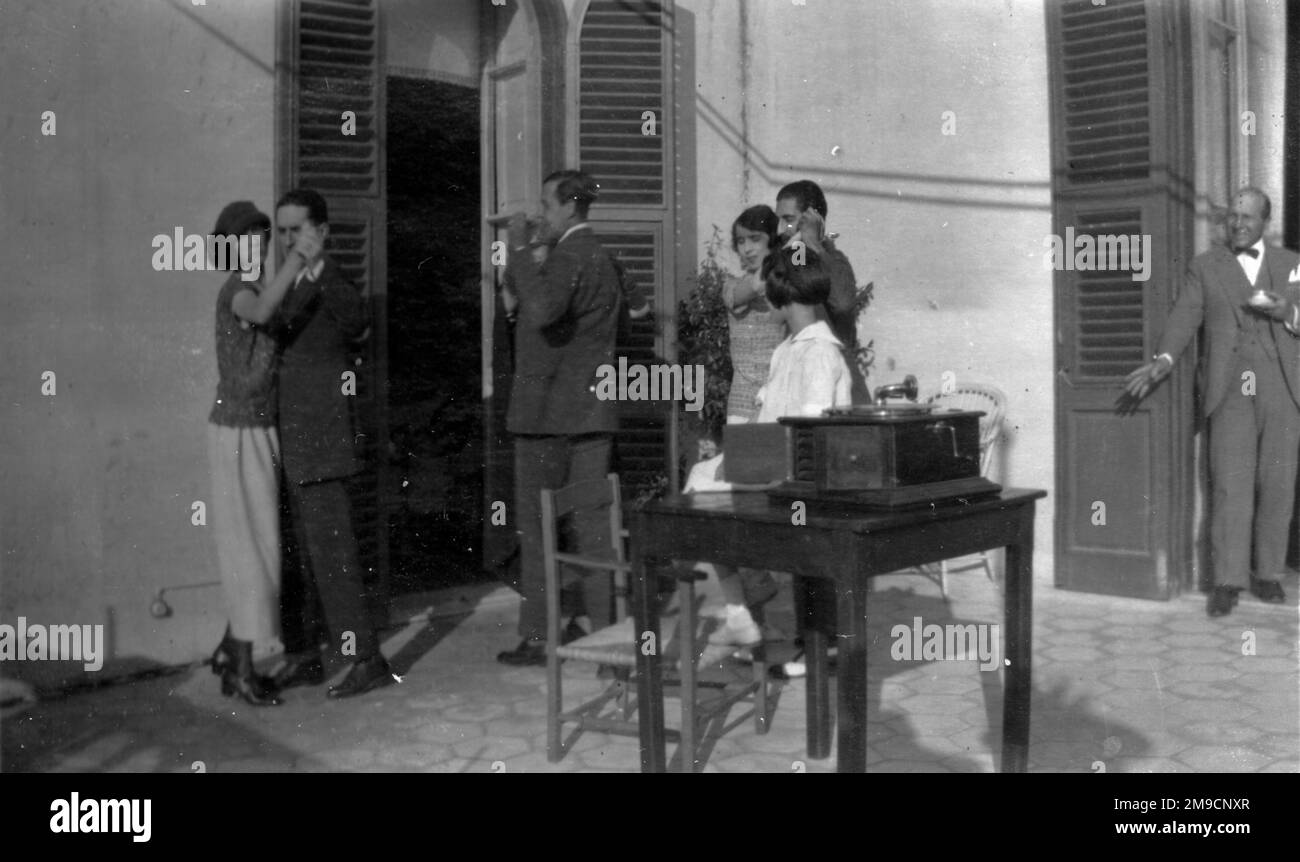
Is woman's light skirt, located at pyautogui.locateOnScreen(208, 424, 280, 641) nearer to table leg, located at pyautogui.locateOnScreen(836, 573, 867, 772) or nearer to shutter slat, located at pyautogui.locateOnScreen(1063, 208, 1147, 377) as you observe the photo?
table leg, located at pyautogui.locateOnScreen(836, 573, 867, 772)

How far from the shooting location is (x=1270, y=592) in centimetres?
585

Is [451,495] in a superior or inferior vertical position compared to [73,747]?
superior

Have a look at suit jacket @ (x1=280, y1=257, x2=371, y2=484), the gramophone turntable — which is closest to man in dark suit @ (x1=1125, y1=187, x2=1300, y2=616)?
the gramophone turntable

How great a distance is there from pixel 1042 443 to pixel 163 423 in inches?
169

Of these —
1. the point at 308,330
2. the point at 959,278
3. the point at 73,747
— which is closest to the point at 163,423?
the point at 308,330

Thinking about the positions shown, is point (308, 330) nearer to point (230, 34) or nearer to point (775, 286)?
point (230, 34)

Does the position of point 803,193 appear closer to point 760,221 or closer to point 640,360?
point 760,221

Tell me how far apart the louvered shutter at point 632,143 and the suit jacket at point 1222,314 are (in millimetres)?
2470

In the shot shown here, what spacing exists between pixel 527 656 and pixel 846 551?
2.48 m

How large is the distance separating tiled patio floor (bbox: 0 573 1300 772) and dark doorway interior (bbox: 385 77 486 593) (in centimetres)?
50

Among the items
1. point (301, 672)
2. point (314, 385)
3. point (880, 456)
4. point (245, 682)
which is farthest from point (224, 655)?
point (880, 456)

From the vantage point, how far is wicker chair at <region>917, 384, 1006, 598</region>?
20.2 ft

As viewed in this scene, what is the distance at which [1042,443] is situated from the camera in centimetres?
636

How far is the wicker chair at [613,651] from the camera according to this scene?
366 centimetres
